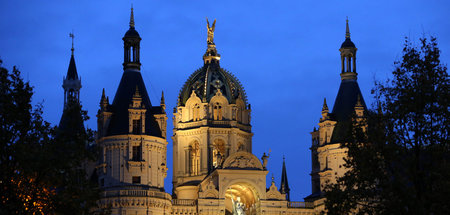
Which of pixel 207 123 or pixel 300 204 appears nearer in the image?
pixel 300 204

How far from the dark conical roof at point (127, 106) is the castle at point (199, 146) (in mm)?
103

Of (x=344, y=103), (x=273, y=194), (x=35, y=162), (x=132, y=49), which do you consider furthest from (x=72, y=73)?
(x=35, y=162)

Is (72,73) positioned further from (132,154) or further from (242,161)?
(242,161)

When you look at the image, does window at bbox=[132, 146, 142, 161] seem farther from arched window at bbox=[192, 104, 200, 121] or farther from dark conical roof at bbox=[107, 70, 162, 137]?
arched window at bbox=[192, 104, 200, 121]

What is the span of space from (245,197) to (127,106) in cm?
1840

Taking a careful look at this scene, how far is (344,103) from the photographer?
309 ft

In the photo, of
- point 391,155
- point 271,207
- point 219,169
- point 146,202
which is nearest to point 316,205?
point 271,207

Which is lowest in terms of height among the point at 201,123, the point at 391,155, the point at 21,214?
the point at 21,214

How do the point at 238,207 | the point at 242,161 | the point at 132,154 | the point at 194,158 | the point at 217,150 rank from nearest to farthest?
1. the point at 132,154
2. the point at 242,161
3. the point at 238,207
4. the point at 217,150
5. the point at 194,158

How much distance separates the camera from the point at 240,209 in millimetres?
91938

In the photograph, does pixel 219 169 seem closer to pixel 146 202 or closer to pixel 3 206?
pixel 146 202

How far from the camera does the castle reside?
84.6 m

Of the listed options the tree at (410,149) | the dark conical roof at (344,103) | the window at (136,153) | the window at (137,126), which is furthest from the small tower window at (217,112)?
the tree at (410,149)

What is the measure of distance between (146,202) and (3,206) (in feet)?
121
